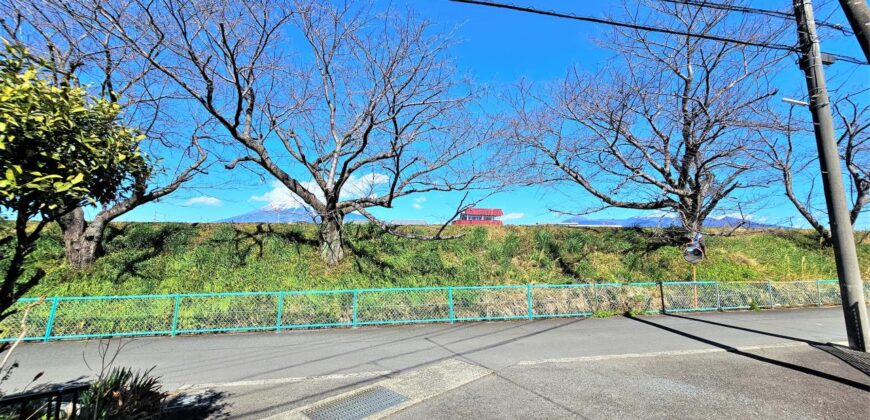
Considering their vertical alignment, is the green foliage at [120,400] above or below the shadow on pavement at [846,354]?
above

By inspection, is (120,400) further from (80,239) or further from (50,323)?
(80,239)

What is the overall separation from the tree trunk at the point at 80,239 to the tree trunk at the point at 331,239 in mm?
6324

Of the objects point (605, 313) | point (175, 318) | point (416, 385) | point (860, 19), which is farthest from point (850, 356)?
point (175, 318)

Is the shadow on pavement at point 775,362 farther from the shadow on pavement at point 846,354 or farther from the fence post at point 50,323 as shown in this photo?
the fence post at point 50,323

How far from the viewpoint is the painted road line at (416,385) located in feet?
13.3

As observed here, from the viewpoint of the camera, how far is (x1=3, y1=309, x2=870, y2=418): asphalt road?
13.7 ft

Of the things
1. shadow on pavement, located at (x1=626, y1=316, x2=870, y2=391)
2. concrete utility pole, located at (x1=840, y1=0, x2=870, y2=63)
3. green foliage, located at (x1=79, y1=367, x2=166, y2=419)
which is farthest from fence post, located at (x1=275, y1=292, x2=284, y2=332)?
concrete utility pole, located at (x1=840, y1=0, x2=870, y2=63)

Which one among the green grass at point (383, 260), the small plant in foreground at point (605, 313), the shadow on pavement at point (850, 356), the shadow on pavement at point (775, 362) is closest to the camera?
the shadow on pavement at point (775, 362)

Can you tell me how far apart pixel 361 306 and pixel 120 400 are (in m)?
A: 6.06

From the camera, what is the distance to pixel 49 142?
2189 mm

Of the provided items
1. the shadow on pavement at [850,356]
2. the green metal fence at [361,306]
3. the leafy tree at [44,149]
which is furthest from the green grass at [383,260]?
the leafy tree at [44,149]

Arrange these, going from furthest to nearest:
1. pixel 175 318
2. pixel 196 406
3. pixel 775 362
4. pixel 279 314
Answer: pixel 279 314
pixel 175 318
pixel 775 362
pixel 196 406

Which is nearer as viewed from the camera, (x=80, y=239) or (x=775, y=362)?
(x=775, y=362)

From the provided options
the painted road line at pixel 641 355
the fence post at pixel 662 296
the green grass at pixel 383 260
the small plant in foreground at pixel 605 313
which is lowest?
the painted road line at pixel 641 355
